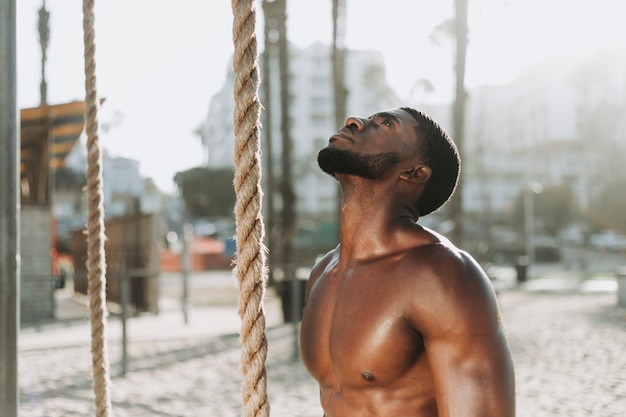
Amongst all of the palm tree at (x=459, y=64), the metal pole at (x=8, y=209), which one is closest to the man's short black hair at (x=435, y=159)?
the metal pole at (x=8, y=209)

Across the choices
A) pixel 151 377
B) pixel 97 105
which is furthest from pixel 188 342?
pixel 97 105

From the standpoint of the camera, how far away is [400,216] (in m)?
1.51

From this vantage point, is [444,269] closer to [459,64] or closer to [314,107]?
[459,64]

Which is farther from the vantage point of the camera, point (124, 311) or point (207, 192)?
point (207, 192)

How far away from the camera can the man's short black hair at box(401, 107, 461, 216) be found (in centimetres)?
149

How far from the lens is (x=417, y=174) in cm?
149

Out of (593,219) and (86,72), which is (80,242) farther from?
(593,219)

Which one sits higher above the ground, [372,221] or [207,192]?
[207,192]

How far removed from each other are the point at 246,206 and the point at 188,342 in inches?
434

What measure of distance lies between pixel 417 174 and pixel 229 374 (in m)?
Answer: 8.07

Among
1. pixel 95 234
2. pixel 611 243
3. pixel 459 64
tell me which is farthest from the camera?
pixel 611 243

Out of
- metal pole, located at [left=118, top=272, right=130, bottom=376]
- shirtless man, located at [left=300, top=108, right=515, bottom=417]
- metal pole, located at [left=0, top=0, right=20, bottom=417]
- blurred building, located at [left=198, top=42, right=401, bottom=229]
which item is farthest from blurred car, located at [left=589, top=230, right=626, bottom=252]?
shirtless man, located at [left=300, top=108, right=515, bottom=417]

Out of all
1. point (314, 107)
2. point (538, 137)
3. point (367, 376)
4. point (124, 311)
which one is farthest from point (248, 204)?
point (538, 137)

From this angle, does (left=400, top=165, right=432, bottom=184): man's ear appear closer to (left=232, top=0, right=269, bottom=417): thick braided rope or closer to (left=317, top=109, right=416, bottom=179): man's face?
(left=317, top=109, right=416, bottom=179): man's face
